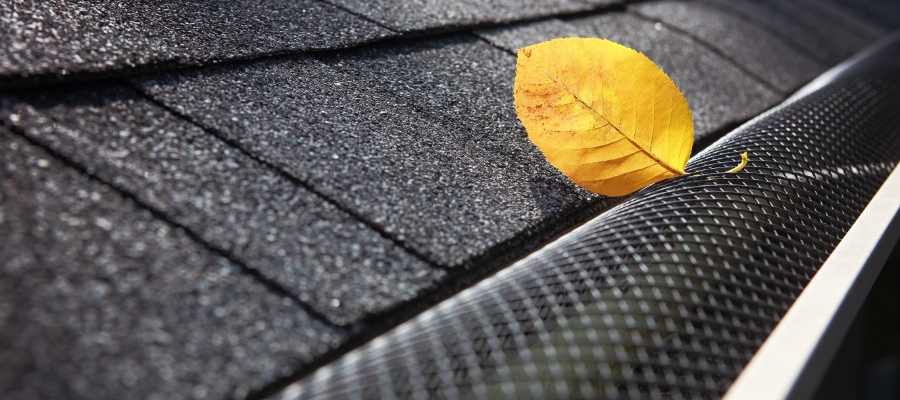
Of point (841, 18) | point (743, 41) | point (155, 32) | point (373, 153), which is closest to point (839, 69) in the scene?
point (743, 41)

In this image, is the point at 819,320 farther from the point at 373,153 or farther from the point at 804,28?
the point at 804,28

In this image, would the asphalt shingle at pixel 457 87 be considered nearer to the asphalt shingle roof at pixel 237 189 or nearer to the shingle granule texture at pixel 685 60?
the asphalt shingle roof at pixel 237 189

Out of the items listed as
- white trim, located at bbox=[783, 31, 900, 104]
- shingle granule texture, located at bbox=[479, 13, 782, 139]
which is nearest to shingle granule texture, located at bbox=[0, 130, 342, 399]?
shingle granule texture, located at bbox=[479, 13, 782, 139]

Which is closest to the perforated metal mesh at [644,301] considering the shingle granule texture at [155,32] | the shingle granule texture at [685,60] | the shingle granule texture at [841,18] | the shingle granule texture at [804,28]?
the shingle granule texture at [685,60]

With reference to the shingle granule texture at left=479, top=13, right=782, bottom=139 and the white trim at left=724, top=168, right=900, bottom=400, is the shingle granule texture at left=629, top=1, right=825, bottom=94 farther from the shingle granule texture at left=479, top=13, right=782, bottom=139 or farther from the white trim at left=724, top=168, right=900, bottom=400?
the white trim at left=724, top=168, right=900, bottom=400

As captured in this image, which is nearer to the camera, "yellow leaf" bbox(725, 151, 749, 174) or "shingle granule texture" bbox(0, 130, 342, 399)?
"shingle granule texture" bbox(0, 130, 342, 399)

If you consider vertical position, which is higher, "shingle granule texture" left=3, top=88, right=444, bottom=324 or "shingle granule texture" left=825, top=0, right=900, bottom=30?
"shingle granule texture" left=3, top=88, right=444, bottom=324
